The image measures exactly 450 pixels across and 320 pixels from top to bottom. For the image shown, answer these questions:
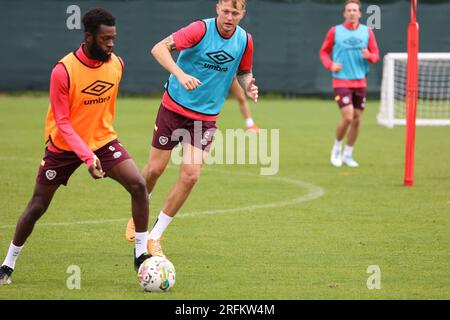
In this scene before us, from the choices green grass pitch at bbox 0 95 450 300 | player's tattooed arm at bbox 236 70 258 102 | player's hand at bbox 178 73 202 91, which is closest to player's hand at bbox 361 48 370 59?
green grass pitch at bbox 0 95 450 300

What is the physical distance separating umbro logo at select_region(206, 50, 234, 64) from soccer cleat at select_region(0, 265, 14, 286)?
8.66 feet

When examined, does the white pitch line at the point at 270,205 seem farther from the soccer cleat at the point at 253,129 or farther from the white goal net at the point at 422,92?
the white goal net at the point at 422,92

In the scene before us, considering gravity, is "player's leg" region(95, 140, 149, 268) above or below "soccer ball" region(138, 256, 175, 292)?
above

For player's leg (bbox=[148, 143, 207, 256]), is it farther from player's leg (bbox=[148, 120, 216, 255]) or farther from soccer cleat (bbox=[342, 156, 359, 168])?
soccer cleat (bbox=[342, 156, 359, 168])

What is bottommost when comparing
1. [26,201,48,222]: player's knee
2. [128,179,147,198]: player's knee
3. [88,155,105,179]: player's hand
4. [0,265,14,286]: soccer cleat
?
[0,265,14,286]: soccer cleat

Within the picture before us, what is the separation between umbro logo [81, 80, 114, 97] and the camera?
23.7 ft

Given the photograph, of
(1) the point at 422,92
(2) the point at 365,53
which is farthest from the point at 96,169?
(1) the point at 422,92

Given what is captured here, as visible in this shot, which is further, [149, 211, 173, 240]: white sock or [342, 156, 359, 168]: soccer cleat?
[342, 156, 359, 168]: soccer cleat

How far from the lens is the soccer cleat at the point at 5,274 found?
→ 7258 mm

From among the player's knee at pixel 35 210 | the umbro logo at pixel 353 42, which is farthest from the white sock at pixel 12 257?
the umbro logo at pixel 353 42

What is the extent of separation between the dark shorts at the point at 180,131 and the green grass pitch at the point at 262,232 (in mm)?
982
